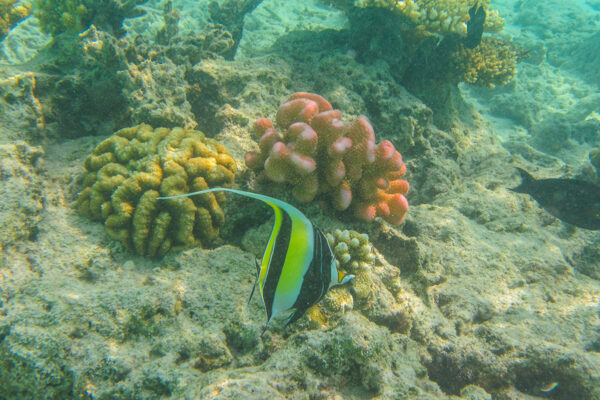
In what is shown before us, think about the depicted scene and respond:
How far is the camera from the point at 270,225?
270 centimetres

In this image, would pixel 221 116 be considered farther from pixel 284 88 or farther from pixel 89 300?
pixel 89 300

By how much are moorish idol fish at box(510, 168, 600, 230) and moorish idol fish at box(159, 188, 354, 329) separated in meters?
3.64

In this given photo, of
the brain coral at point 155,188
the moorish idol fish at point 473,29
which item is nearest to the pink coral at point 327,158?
the brain coral at point 155,188

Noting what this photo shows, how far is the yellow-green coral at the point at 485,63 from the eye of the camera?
5402mm

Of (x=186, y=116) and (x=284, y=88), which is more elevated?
(x=284, y=88)

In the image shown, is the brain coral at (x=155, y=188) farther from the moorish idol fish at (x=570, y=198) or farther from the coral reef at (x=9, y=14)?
the coral reef at (x=9, y=14)

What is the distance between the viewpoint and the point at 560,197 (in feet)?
12.7

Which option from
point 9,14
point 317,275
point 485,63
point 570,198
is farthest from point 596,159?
point 9,14

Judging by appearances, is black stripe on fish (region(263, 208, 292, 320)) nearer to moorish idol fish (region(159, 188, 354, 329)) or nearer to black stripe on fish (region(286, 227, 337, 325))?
moorish idol fish (region(159, 188, 354, 329))

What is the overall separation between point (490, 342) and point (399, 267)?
927mm

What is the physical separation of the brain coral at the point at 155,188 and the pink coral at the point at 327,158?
0.48 m

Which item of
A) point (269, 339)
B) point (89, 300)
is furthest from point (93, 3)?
point (269, 339)

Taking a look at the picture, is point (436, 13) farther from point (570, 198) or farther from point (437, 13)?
point (570, 198)

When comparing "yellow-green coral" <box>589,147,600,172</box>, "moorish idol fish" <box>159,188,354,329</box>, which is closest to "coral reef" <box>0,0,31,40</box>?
"moorish idol fish" <box>159,188,354,329</box>
